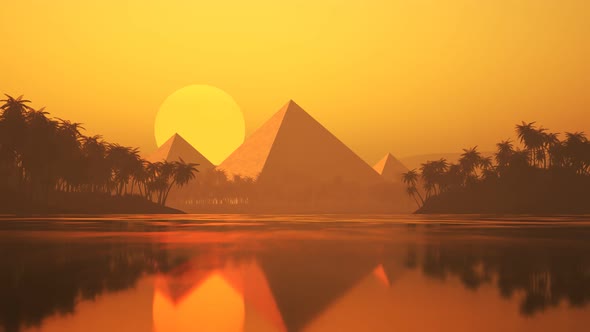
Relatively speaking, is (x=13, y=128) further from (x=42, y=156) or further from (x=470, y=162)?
(x=470, y=162)

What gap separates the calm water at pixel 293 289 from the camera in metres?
11.0

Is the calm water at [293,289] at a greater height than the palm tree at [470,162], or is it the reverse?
the palm tree at [470,162]

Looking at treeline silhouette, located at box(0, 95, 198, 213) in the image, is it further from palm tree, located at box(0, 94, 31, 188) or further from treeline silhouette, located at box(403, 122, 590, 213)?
treeline silhouette, located at box(403, 122, 590, 213)

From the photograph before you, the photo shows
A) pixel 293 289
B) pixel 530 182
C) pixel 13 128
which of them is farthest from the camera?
pixel 530 182

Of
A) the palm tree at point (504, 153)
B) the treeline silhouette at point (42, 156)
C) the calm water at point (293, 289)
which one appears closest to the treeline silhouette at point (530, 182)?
the palm tree at point (504, 153)

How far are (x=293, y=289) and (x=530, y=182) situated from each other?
11545 cm

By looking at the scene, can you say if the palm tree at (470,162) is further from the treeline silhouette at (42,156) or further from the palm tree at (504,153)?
the treeline silhouette at (42,156)

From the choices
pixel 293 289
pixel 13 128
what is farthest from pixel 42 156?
pixel 293 289

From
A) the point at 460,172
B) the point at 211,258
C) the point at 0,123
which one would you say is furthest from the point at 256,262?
the point at 460,172

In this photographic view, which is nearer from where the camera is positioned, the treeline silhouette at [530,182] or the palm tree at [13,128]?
the palm tree at [13,128]

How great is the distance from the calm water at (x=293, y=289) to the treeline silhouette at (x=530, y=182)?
94.6m

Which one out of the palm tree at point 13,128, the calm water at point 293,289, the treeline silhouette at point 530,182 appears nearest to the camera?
the calm water at point 293,289

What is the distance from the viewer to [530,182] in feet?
403

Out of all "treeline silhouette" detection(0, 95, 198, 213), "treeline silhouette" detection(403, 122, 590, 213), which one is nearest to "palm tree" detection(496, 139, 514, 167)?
"treeline silhouette" detection(403, 122, 590, 213)
